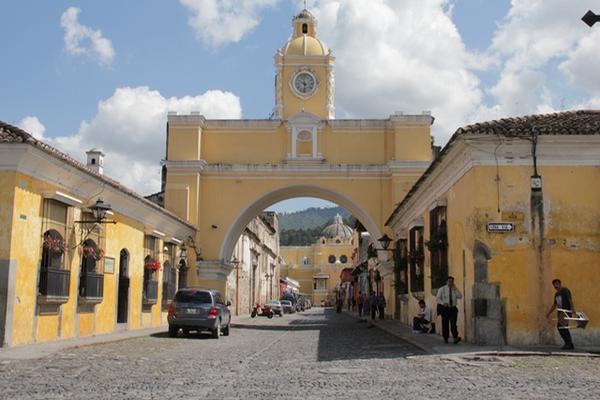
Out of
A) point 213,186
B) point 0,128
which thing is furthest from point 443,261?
point 213,186

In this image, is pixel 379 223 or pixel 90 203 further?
pixel 379 223

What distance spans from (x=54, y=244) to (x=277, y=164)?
17.5 meters

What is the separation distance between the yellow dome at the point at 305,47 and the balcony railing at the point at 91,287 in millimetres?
18708

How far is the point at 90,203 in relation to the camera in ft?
62.4

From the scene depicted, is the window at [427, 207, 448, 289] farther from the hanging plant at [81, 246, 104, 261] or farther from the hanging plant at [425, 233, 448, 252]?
the hanging plant at [81, 246, 104, 261]

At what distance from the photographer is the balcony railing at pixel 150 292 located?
24516 millimetres

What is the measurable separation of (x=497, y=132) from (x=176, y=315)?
399 inches

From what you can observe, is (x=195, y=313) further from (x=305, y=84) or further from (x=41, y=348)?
(x=305, y=84)

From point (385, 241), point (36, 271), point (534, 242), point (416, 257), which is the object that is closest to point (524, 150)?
point (534, 242)

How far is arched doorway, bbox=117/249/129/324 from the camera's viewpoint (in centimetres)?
2228

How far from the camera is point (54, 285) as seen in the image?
646 inches

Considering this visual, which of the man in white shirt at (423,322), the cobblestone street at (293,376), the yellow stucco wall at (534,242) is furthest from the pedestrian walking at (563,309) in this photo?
the man in white shirt at (423,322)

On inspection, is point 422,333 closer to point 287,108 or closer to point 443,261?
point 443,261

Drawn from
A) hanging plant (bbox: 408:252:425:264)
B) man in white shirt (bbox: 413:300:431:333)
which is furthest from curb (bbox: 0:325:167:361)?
hanging plant (bbox: 408:252:425:264)
